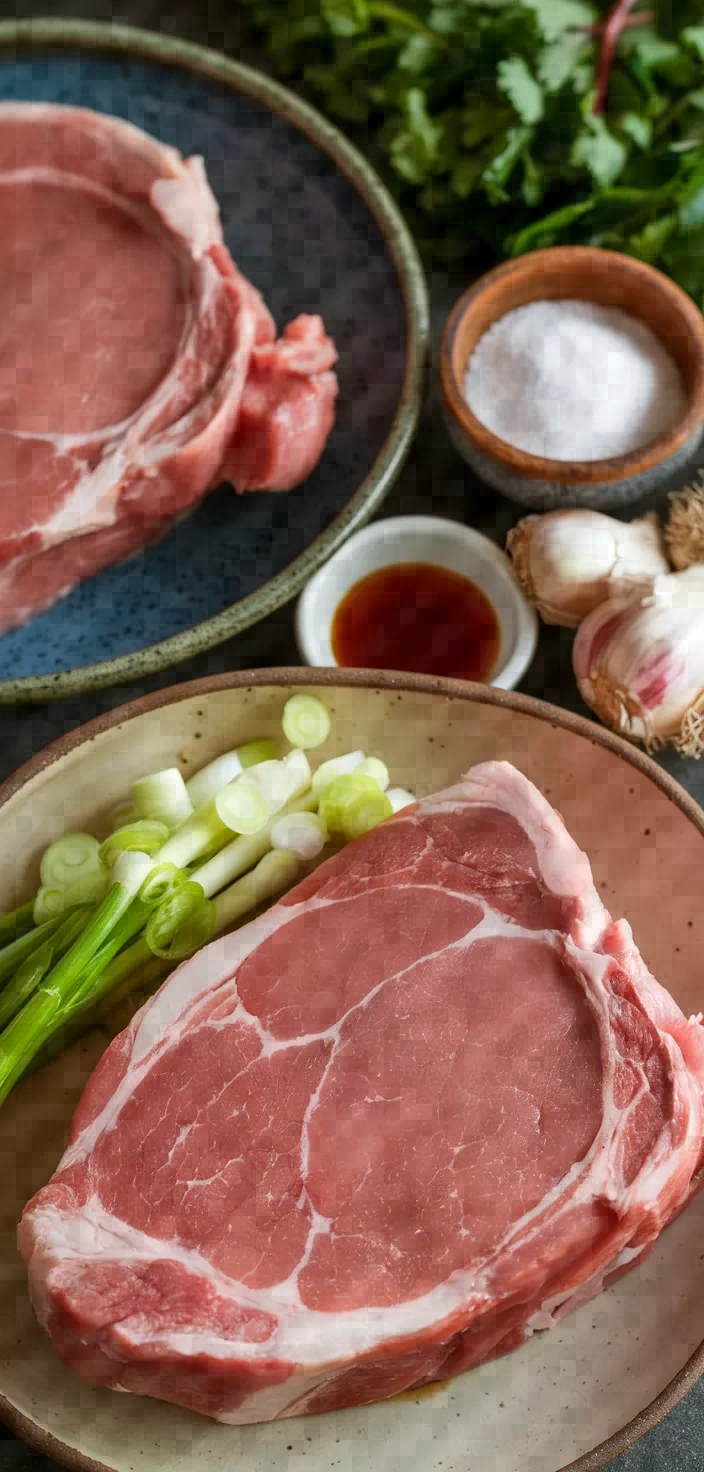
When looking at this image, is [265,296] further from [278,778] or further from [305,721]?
[278,778]

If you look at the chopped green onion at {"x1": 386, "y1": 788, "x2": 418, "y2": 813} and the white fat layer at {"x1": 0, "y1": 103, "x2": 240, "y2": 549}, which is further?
the white fat layer at {"x1": 0, "y1": 103, "x2": 240, "y2": 549}

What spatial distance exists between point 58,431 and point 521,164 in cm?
159

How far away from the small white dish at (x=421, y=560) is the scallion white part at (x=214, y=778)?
403 mm

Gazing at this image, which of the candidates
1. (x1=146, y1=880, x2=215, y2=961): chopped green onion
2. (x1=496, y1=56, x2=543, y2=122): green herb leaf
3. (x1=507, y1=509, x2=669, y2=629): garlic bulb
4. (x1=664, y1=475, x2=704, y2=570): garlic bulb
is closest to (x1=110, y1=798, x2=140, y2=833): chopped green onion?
(x1=146, y1=880, x2=215, y2=961): chopped green onion

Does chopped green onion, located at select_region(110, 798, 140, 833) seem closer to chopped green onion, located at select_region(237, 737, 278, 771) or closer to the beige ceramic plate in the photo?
the beige ceramic plate

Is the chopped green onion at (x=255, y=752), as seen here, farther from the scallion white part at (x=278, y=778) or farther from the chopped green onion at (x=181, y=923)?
the chopped green onion at (x=181, y=923)

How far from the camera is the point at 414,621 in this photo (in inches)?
133

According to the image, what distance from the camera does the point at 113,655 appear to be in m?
3.20

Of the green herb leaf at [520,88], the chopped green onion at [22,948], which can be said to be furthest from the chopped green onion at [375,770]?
the green herb leaf at [520,88]

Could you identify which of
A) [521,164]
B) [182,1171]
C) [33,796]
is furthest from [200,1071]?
[521,164]

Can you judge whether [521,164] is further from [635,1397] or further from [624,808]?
[635,1397]

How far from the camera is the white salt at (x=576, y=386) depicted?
323 centimetres

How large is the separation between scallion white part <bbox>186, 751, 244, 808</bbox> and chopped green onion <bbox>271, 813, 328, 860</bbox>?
0.53 feet

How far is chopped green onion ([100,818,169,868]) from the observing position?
8.98 ft
